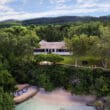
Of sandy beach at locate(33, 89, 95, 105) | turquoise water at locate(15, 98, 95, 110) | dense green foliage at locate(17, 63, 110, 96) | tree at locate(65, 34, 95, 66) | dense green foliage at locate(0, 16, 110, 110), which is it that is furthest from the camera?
tree at locate(65, 34, 95, 66)

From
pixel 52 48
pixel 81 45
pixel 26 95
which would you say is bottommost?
pixel 26 95

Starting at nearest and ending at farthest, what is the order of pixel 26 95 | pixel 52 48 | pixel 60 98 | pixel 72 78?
pixel 26 95
pixel 60 98
pixel 72 78
pixel 52 48

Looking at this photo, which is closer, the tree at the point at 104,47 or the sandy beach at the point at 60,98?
the sandy beach at the point at 60,98

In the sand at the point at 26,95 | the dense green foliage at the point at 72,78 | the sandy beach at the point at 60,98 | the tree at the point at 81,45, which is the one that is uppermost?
the tree at the point at 81,45

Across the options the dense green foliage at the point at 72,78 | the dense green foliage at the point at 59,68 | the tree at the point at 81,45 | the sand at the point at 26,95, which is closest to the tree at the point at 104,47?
the dense green foliage at the point at 59,68

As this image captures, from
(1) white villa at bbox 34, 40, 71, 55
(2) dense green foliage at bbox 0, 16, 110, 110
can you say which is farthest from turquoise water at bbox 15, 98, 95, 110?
(1) white villa at bbox 34, 40, 71, 55

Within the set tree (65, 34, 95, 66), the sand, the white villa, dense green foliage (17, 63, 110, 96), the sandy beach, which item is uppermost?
tree (65, 34, 95, 66)

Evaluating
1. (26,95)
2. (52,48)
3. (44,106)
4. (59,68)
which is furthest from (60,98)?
(52,48)

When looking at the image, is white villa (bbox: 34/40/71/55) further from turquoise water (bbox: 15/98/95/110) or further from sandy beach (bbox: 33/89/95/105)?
turquoise water (bbox: 15/98/95/110)

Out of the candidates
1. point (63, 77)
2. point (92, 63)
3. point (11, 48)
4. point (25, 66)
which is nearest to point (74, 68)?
point (63, 77)

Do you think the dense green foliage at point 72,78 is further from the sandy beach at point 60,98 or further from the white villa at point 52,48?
the white villa at point 52,48

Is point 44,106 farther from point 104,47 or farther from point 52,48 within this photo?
point 52,48

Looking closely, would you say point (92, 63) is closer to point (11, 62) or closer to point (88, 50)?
point (88, 50)
